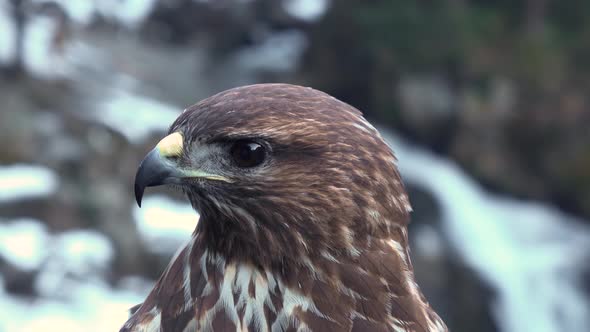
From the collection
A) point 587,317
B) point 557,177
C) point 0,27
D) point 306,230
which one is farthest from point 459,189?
point 306,230

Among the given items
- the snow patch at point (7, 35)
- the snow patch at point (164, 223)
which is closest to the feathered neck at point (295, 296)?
the snow patch at point (164, 223)

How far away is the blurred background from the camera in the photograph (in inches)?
384

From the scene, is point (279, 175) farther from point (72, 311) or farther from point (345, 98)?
point (345, 98)

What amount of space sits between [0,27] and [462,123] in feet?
22.7

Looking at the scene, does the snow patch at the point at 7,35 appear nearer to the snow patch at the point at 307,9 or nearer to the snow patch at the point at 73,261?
the snow patch at the point at 73,261

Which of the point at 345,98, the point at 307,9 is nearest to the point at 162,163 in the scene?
the point at 345,98

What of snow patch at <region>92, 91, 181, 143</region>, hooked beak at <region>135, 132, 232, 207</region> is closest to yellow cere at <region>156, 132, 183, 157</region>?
hooked beak at <region>135, 132, 232, 207</region>

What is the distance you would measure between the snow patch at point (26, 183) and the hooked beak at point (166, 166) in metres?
7.71

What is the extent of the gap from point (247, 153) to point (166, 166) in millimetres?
222

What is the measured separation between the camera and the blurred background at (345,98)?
9.75 metres

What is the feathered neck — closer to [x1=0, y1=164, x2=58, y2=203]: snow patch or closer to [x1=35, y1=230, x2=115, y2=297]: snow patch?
[x1=35, y1=230, x2=115, y2=297]: snow patch

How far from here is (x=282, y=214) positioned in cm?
242

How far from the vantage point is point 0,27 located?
12867 millimetres

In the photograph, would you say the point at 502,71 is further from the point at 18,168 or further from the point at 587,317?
the point at 18,168
